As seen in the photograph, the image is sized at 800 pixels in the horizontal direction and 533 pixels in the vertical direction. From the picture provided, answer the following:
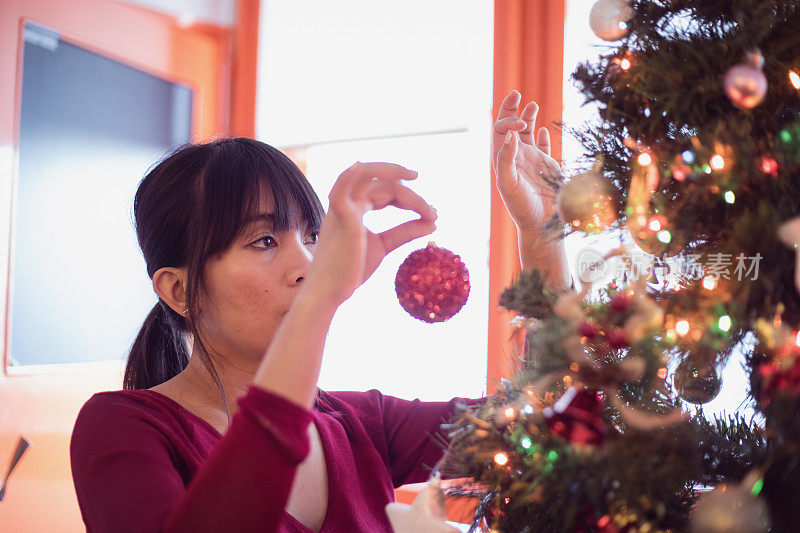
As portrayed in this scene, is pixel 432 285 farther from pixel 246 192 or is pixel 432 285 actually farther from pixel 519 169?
pixel 246 192

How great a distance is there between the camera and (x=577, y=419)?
0.49 meters

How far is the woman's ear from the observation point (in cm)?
93

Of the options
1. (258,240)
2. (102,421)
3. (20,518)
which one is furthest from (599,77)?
(20,518)

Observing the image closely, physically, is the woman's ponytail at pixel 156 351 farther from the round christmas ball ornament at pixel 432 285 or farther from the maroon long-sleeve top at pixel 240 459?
the round christmas ball ornament at pixel 432 285

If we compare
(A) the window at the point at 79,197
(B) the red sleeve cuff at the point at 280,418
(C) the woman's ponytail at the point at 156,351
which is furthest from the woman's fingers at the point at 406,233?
(A) the window at the point at 79,197

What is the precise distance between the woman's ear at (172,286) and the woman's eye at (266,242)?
14 centimetres

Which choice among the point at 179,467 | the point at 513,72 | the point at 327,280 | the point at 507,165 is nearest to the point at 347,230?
the point at 327,280

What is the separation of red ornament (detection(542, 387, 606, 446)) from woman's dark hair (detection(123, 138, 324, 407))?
495mm

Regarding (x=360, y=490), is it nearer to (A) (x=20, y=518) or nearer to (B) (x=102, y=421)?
(B) (x=102, y=421)

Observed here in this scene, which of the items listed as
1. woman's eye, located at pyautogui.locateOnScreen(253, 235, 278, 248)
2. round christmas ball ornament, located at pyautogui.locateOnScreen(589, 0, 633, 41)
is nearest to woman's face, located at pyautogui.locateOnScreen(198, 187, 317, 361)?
woman's eye, located at pyautogui.locateOnScreen(253, 235, 278, 248)

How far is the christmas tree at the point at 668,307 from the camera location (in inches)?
18.5

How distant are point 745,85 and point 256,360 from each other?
0.68 meters

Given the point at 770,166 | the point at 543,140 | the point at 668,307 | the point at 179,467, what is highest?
the point at 543,140

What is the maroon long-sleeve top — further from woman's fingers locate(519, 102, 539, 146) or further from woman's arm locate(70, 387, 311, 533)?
woman's fingers locate(519, 102, 539, 146)
